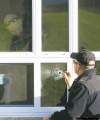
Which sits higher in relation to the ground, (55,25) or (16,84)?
(55,25)

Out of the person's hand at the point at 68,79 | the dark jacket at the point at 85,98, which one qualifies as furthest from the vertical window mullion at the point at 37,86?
the dark jacket at the point at 85,98

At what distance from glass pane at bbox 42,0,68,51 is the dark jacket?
1436 millimetres

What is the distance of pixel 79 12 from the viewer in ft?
24.8

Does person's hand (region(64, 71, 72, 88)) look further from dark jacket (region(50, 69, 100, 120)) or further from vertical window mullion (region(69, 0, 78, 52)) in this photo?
dark jacket (region(50, 69, 100, 120))

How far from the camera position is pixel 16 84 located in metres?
7.64

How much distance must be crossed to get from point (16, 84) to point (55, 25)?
86 centimetres

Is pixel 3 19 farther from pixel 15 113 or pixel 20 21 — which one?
pixel 15 113

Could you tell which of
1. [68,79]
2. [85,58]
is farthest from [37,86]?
[85,58]

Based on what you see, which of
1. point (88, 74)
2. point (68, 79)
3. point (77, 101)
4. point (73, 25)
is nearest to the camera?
point (77, 101)

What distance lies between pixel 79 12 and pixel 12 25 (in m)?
0.82

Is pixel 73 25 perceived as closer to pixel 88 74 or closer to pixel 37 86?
pixel 37 86

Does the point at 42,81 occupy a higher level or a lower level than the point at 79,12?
lower

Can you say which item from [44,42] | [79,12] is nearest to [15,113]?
[44,42]

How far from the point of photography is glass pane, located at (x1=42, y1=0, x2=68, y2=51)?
7.54m
